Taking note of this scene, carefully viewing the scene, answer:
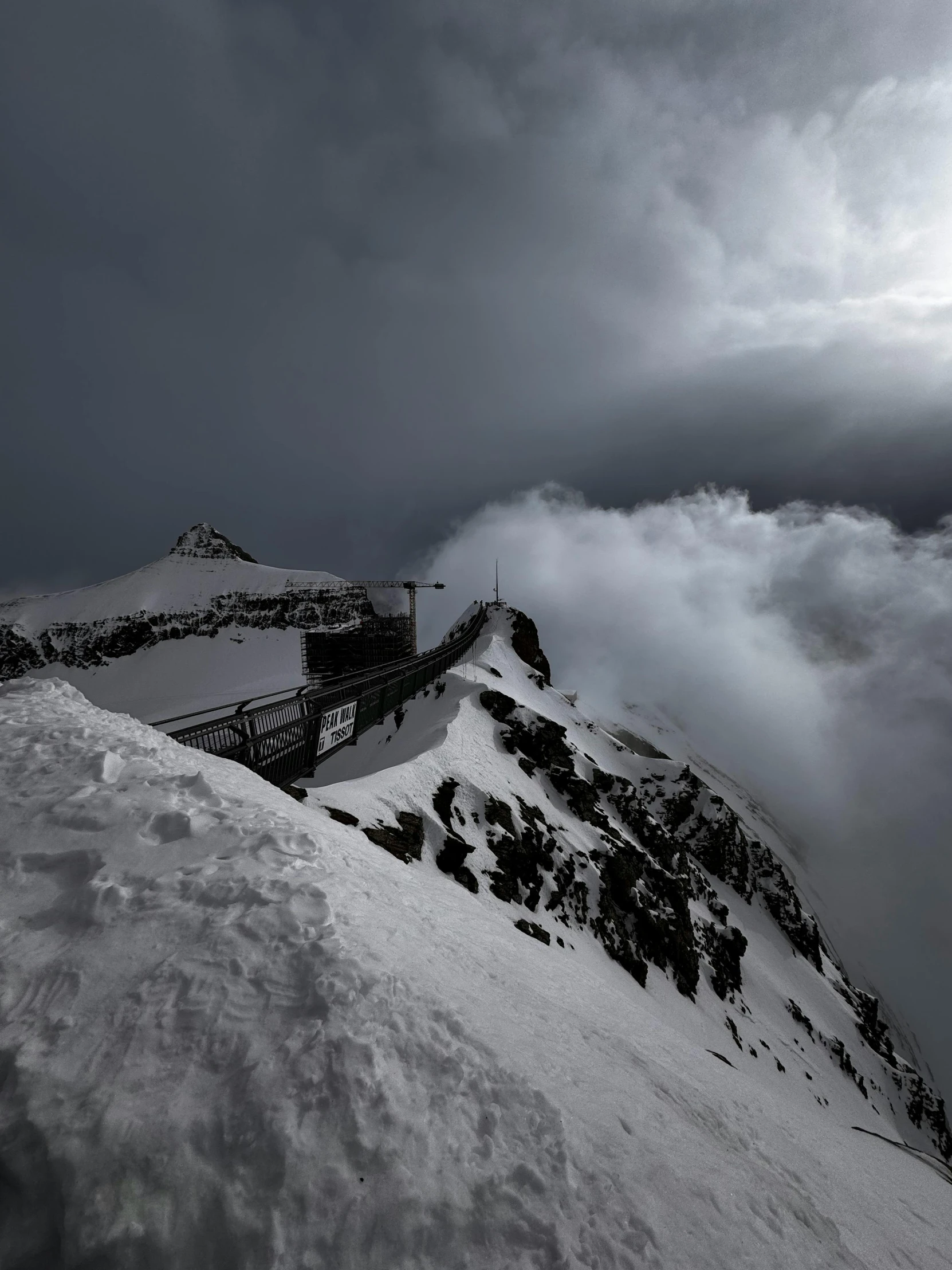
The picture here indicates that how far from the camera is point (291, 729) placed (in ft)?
42.0

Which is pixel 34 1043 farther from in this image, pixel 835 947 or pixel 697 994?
pixel 835 947

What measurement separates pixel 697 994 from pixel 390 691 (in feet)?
69.5

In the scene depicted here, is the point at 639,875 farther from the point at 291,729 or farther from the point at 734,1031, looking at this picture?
the point at 291,729

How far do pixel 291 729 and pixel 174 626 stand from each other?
11697cm

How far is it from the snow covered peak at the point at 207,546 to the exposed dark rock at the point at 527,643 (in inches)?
4358

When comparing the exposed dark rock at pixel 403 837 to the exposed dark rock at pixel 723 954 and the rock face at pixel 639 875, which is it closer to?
the rock face at pixel 639 875

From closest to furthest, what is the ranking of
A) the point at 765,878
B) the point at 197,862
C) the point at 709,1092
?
the point at 197,862, the point at 709,1092, the point at 765,878

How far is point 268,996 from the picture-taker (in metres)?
3.50

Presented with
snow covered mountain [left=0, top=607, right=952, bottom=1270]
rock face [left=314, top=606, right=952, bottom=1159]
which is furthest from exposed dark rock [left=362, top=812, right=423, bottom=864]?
snow covered mountain [left=0, top=607, right=952, bottom=1270]

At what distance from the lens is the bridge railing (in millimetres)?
10789

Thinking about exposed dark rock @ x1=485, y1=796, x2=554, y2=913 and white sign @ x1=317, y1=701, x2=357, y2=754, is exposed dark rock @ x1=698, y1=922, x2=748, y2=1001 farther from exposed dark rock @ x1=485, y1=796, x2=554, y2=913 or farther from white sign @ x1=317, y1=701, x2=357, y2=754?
white sign @ x1=317, y1=701, x2=357, y2=754

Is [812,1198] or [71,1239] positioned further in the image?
[812,1198]

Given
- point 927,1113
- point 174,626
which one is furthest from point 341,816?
point 174,626

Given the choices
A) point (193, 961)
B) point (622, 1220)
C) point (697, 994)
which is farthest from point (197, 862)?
point (697, 994)
